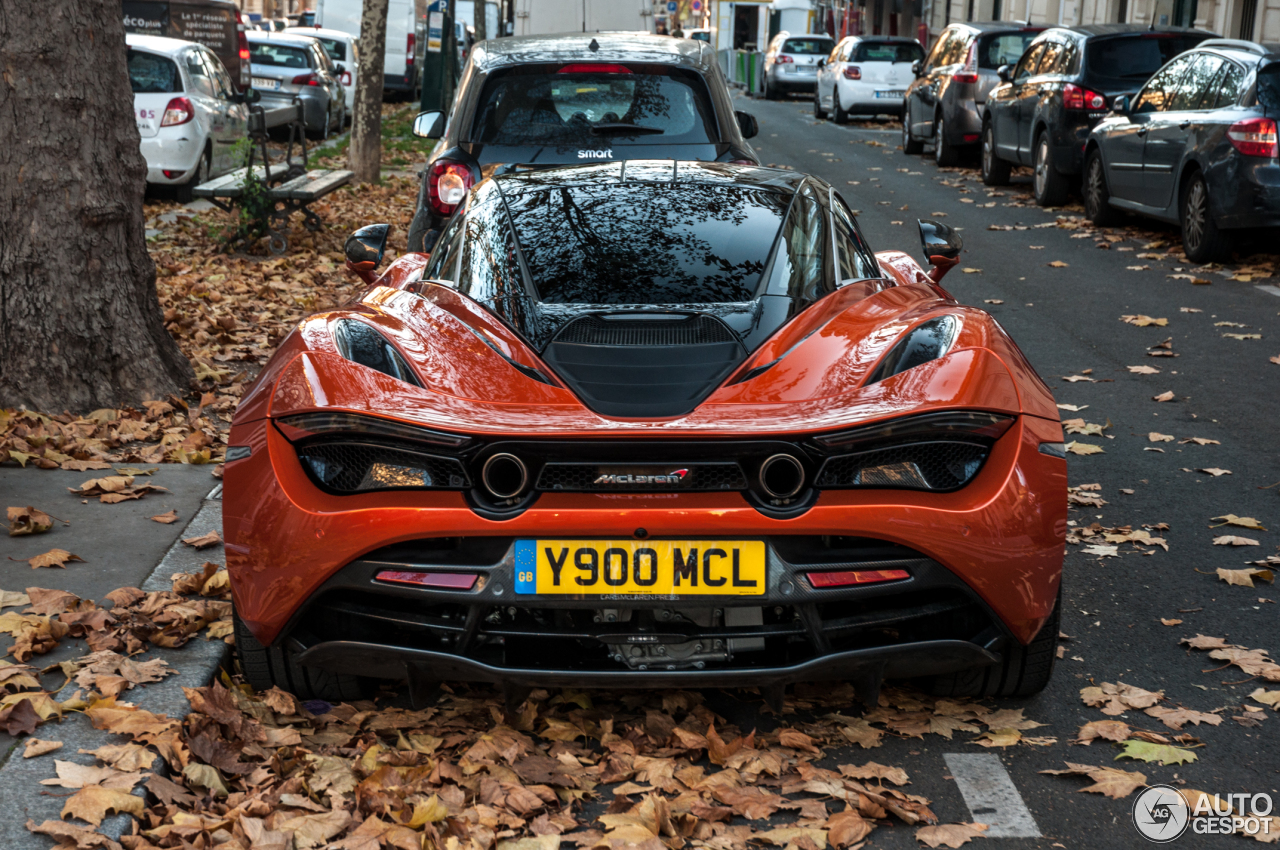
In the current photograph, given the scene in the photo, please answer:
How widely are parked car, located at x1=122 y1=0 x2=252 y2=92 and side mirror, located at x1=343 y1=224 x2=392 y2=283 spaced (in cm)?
1992

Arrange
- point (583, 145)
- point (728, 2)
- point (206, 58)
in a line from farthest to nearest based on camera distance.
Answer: point (728, 2)
point (206, 58)
point (583, 145)

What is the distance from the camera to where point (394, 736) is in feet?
12.2

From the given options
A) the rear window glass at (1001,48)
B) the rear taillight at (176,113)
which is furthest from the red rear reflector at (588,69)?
the rear window glass at (1001,48)

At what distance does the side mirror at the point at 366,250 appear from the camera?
5465mm

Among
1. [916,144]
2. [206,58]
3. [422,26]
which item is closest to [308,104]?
[206,58]

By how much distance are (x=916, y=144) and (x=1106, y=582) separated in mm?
17380

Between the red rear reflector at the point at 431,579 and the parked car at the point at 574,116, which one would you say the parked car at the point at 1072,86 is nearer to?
the parked car at the point at 574,116

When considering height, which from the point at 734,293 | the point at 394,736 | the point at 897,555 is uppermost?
the point at 734,293

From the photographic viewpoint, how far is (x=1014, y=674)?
3811 mm

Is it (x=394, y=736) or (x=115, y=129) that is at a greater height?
(x=115, y=129)

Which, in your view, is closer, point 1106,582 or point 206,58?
point 1106,582

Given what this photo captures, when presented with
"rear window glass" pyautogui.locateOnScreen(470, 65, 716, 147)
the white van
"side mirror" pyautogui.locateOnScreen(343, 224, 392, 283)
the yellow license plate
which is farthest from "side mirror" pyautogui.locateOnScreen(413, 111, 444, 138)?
the white van

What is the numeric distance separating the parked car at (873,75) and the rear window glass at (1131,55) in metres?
12.5

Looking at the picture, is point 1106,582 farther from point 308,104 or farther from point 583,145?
point 308,104
